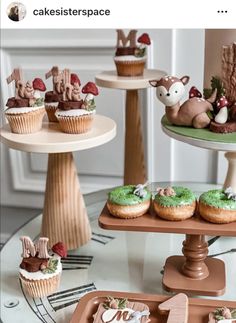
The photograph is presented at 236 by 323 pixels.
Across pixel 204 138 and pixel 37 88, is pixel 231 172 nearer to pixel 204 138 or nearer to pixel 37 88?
pixel 204 138

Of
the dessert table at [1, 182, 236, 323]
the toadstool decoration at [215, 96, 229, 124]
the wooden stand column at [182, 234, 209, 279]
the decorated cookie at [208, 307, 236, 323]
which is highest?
the toadstool decoration at [215, 96, 229, 124]

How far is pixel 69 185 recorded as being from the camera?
821mm

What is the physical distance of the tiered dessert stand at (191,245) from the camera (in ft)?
2.09

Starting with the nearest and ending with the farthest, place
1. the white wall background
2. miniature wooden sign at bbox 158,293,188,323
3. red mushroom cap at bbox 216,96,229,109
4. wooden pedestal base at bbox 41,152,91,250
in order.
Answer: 1. miniature wooden sign at bbox 158,293,188,323
2. red mushroom cap at bbox 216,96,229,109
3. wooden pedestal base at bbox 41,152,91,250
4. the white wall background

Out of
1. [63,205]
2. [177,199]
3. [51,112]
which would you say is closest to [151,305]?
[177,199]

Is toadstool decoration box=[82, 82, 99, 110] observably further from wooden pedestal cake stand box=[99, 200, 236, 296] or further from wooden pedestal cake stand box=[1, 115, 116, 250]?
wooden pedestal cake stand box=[99, 200, 236, 296]

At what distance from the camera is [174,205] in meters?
0.65

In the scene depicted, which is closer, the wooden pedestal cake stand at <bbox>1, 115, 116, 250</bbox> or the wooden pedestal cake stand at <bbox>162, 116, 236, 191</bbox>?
the wooden pedestal cake stand at <bbox>162, 116, 236, 191</bbox>

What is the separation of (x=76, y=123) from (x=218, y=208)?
0.83ft

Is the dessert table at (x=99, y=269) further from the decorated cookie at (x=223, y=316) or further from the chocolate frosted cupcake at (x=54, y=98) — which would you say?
the chocolate frosted cupcake at (x=54, y=98)

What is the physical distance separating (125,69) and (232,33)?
0.86 feet

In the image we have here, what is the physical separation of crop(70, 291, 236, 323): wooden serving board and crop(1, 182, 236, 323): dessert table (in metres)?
0.04

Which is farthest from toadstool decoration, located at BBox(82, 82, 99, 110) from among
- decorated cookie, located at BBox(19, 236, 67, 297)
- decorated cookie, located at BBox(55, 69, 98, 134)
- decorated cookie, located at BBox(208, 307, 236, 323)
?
decorated cookie, located at BBox(208, 307, 236, 323)

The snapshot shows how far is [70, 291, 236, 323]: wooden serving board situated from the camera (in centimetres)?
63
